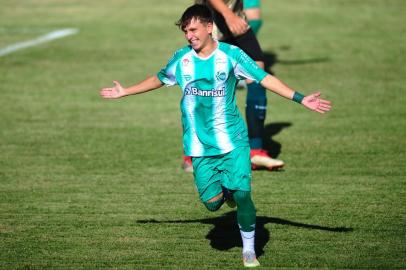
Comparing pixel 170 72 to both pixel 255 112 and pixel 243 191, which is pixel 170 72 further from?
pixel 255 112

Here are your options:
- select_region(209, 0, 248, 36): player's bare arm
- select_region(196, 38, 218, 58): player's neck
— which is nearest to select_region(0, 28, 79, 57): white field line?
select_region(209, 0, 248, 36): player's bare arm

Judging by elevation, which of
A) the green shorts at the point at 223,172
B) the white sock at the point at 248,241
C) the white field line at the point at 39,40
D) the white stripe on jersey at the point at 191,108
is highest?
the white stripe on jersey at the point at 191,108

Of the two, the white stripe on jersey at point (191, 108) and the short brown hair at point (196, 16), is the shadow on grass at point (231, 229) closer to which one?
the white stripe on jersey at point (191, 108)

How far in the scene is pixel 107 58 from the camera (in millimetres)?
14445

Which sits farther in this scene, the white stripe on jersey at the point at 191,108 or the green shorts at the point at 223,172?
the white stripe on jersey at the point at 191,108

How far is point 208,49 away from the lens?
18.4ft

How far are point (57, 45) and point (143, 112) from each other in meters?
5.26

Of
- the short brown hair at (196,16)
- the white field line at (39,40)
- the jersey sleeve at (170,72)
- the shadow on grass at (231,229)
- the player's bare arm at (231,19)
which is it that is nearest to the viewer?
the short brown hair at (196,16)

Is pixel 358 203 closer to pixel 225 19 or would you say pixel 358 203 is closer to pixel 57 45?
pixel 225 19

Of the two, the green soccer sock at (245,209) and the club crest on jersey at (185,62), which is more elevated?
the club crest on jersey at (185,62)

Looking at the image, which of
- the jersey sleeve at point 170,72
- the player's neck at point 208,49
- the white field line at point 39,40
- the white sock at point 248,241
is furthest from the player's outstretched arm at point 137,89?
the white field line at point 39,40

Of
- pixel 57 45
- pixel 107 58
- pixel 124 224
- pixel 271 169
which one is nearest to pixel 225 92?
pixel 124 224

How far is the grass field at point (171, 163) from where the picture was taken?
6035 millimetres

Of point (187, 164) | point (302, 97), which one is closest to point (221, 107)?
point (302, 97)
